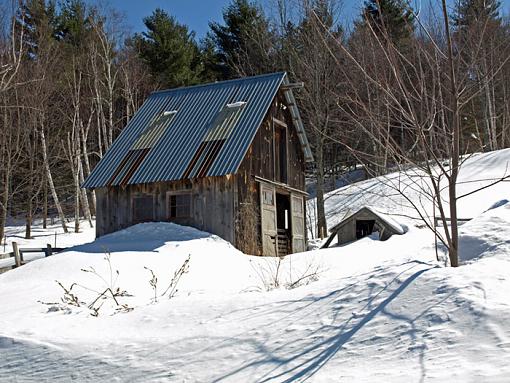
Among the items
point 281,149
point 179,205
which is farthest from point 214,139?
point 281,149

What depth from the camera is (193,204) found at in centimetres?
1588

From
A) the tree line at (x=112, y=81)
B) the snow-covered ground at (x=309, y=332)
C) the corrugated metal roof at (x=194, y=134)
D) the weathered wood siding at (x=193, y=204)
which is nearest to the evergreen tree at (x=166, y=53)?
the tree line at (x=112, y=81)

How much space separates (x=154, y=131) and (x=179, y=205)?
137 inches

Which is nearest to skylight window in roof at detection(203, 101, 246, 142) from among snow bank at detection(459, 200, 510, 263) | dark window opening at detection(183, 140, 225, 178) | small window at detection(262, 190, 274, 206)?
dark window opening at detection(183, 140, 225, 178)

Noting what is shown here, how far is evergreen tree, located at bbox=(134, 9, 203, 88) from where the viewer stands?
1379 inches

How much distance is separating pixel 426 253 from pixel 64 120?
89.6ft

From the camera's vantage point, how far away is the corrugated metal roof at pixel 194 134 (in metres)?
15.8

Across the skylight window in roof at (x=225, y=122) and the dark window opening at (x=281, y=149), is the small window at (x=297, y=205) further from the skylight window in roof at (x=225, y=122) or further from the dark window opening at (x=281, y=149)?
the skylight window in roof at (x=225, y=122)

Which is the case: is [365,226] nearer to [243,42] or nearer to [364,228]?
[364,228]

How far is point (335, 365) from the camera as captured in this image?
4297mm

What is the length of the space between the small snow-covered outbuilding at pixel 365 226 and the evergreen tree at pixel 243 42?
1714 cm

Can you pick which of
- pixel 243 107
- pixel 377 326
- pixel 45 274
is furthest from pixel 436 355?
pixel 243 107

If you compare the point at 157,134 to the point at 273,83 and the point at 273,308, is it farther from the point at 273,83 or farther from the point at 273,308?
the point at 273,308

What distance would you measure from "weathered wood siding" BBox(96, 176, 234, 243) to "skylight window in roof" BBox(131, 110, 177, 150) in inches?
67.0
